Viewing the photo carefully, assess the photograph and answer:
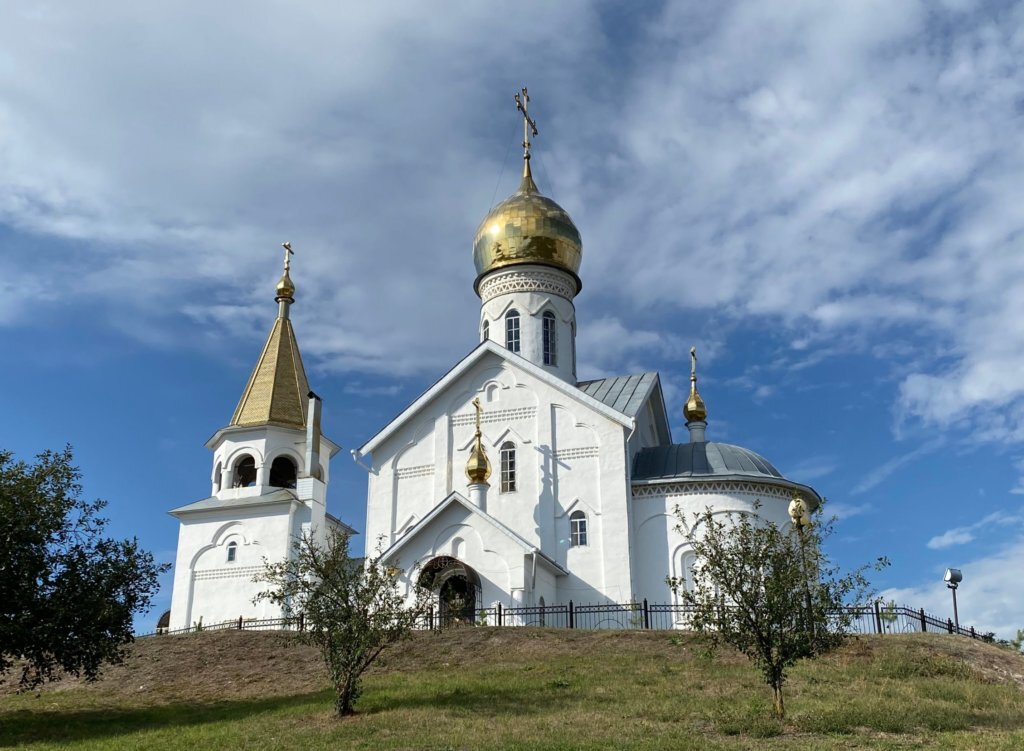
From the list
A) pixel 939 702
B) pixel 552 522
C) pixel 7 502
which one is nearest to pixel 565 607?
pixel 552 522

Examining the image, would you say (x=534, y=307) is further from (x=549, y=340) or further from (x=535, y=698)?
(x=535, y=698)

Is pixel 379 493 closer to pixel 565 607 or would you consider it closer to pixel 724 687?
pixel 565 607

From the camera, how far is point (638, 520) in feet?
84.4

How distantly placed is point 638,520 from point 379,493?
6896 millimetres

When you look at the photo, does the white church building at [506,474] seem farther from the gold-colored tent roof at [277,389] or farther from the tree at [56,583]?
the tree at [56,583]

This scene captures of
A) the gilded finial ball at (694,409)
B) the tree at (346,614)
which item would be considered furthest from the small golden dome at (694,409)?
the tree at (346,614)

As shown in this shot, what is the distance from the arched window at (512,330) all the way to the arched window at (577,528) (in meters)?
6.53

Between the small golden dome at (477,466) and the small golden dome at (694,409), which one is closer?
the small golden dome at (477,466)

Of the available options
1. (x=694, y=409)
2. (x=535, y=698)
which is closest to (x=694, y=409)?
(x=694, y=409)

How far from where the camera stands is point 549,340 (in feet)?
101

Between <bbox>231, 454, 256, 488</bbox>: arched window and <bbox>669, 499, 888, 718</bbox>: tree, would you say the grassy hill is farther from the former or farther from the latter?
<bbox>231, 454, 256, 488</bbox>: arched window

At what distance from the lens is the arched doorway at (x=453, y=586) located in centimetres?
2339

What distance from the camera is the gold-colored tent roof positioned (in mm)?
30031

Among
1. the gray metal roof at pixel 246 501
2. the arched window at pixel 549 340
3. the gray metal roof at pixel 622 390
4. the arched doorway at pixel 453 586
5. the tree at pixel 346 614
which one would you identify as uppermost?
the arched window at pixel 549 340
